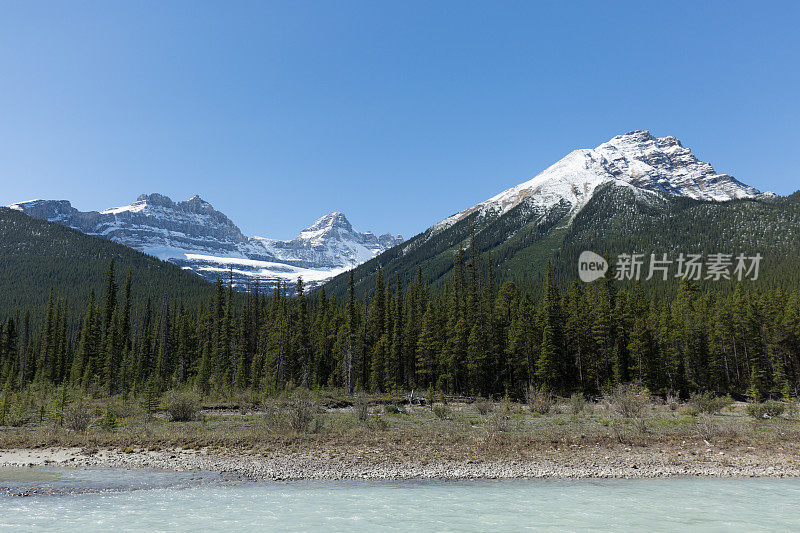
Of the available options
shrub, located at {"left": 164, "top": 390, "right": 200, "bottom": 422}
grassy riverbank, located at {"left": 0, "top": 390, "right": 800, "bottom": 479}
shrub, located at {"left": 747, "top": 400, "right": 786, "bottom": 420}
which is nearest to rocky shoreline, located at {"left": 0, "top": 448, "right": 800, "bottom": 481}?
grassy riverbank, located at {"left": 0, "top": 390, "right": 800, "bottom": 479}

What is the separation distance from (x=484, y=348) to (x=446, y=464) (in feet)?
162

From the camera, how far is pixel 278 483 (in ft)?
60.4

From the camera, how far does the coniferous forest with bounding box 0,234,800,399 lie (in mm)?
65875

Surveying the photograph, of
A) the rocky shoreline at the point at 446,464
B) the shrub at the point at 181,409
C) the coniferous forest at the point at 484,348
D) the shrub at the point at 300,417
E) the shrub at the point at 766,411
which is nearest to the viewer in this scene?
the rocky shoreline at the point at 446,464

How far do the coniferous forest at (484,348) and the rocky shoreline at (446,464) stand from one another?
103 ft

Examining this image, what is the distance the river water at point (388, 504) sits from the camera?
1316cm

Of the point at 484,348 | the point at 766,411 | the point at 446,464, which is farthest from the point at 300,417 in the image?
the point at 484,348

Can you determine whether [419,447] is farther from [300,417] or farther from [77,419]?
[77,419]

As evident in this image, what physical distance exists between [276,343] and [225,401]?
28.6m

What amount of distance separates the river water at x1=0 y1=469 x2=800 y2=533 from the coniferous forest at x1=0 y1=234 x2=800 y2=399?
37.2 metres

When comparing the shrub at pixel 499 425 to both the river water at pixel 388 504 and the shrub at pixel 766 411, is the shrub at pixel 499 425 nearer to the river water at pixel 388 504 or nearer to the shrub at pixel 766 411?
the river water at pixel 388 504

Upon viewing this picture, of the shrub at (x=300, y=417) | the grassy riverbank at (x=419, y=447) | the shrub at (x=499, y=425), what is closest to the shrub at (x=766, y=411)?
the grassy riverbank at (x=419, y=447)

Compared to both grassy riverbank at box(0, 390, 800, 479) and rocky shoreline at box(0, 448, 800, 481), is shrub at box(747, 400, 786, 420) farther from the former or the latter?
rocky shoreline at box(0, 448, 800, 481)

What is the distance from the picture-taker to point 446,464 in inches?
821
